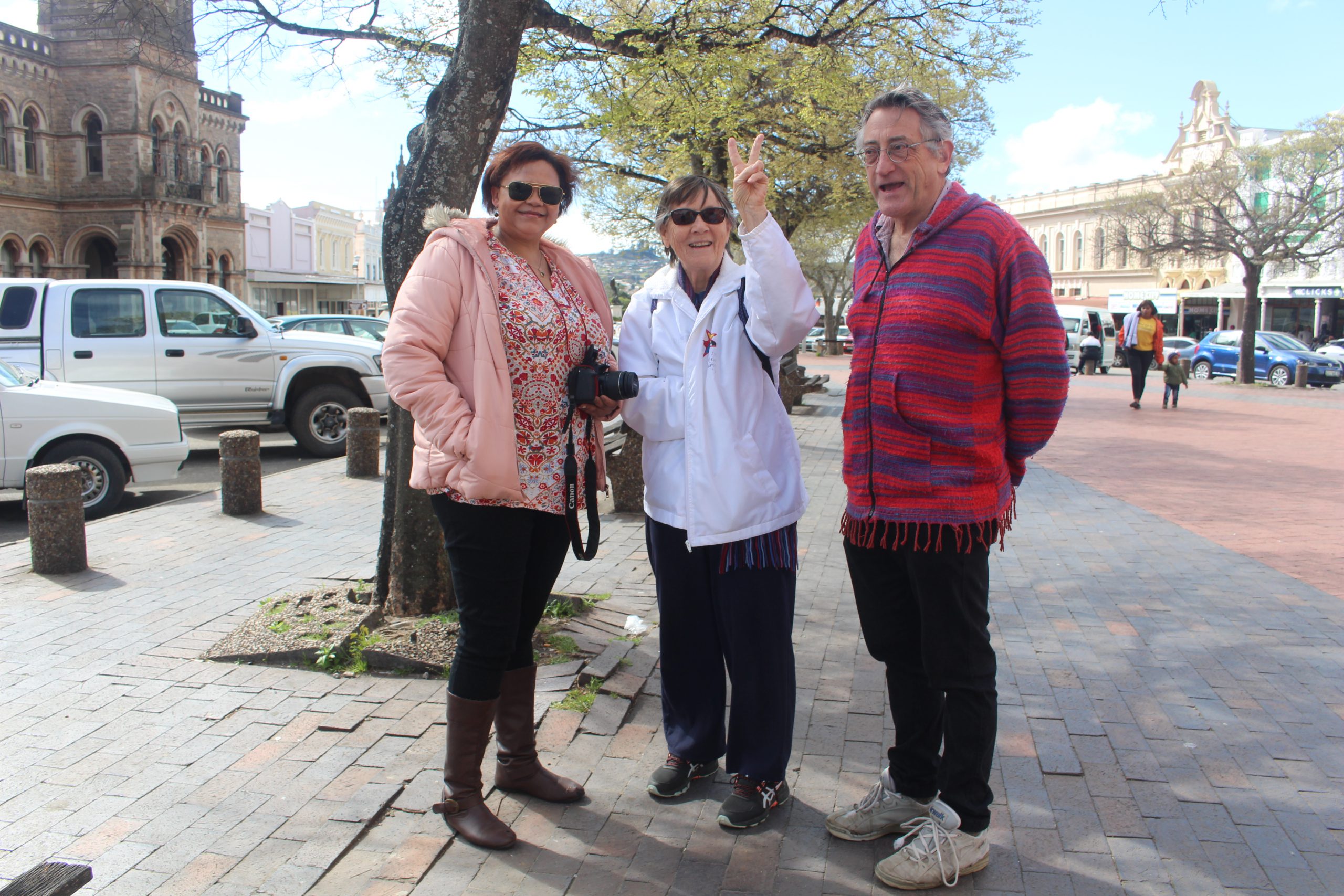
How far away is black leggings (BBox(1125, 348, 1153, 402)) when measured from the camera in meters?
18.2

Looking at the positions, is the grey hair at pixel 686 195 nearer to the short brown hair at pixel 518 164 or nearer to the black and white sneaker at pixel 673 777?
the short brown hair at pixel 518 164

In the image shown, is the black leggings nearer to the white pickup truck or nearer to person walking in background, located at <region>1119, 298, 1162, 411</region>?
person walking in background, located at <region>1119, 298, 1162, 411</region>

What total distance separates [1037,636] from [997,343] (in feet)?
9.11

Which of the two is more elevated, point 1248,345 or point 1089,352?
point 1248,345

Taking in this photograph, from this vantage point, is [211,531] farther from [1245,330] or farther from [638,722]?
[1245,330]

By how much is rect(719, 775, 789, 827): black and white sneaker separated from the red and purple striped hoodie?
0.91 meters

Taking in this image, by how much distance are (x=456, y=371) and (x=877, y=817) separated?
185 centimetres

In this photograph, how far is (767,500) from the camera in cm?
→ 304

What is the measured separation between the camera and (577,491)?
10.5 feet

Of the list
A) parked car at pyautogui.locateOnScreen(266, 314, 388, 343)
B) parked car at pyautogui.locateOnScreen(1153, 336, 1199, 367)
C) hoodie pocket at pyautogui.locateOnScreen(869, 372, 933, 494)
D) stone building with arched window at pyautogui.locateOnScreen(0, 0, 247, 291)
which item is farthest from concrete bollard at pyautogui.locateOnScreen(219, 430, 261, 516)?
parked car at pyautogui.locateOnScreen(1153, 336, 1199, 367)

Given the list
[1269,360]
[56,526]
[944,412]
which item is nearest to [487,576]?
[944,412]

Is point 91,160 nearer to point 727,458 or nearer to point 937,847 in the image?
point 727,458

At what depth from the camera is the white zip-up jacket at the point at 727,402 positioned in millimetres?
2928

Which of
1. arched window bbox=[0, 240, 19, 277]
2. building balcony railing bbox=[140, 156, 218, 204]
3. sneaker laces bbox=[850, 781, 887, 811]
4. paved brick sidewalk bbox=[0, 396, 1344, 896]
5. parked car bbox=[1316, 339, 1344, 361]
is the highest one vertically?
building balcony railing bbox=[140, 156, 218, 204]
